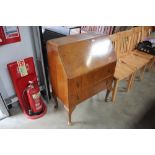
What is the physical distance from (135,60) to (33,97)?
1.86 meters

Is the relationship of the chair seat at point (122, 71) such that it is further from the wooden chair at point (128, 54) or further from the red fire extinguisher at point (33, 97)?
the red fire extinguisher at point (33, 97)

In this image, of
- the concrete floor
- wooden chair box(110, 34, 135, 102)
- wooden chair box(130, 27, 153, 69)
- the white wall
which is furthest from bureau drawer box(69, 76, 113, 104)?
wooden chair box(130, 27, 153, 69)

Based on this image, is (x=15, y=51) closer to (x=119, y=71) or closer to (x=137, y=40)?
(x=119, y=71)

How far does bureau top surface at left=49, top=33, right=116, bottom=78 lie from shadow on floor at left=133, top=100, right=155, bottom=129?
101cm

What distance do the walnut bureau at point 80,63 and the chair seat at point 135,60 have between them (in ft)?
2.53

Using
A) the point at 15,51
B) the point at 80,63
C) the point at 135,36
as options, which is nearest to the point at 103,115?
the point at 80,63

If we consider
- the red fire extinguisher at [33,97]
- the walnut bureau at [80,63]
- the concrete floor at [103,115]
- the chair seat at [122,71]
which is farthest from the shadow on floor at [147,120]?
the red fire extinguisher at [33,97]

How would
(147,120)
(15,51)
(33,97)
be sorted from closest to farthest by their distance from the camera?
(15,51)
(33,97)
(147,120)

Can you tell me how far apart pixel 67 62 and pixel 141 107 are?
61.7 inches

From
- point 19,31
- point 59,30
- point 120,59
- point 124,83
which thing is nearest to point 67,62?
point 19,31

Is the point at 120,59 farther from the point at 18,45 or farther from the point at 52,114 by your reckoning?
the point at 18,45

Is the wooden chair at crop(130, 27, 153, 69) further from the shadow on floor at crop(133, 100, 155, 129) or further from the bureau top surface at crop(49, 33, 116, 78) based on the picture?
the bureau top surface at crop(49, 33, 116, 78)

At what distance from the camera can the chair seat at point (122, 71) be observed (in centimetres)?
215

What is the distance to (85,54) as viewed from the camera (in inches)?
63.2
